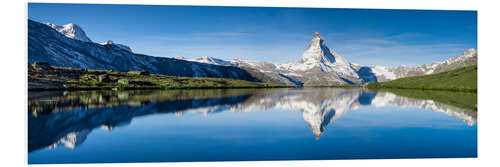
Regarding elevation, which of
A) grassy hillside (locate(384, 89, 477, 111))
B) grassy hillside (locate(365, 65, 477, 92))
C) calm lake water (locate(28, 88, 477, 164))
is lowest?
calm lake water (locate(28, 88, 477, 164))

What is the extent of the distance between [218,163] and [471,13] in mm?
25611

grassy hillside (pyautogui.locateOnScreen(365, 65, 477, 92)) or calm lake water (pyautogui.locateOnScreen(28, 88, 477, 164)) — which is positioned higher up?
grassy hillside (pyautogui.locateOnScreen(365, 65, 477, 92))

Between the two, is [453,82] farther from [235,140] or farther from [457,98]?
[235,140]

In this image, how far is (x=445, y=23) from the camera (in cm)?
2984

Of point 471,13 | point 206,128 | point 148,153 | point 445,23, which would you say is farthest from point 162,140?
point 445,23

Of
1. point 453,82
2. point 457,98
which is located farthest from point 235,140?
point 453,82

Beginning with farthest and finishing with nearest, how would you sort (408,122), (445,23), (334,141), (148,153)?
1. (445,23)
2. (408,122)
3. (334,141)
4. (148,153)

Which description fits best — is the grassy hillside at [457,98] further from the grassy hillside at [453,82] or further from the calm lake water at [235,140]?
the grassy hillside at [453,82]

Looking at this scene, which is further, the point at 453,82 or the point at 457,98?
the point at 453,82

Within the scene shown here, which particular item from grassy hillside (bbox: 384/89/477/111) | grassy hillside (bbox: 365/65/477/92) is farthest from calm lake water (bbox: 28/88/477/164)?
grassy hillside (bbox: 365/65/477/92)

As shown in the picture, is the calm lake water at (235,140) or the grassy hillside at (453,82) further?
the grassy hillside at (453,82)

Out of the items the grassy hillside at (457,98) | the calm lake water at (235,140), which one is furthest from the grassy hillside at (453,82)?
the calm lake water at (235,140)

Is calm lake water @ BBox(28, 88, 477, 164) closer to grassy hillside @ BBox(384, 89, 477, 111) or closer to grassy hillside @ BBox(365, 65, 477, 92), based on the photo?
grassy hillside @ BBox(384, 89, 477, 111)
